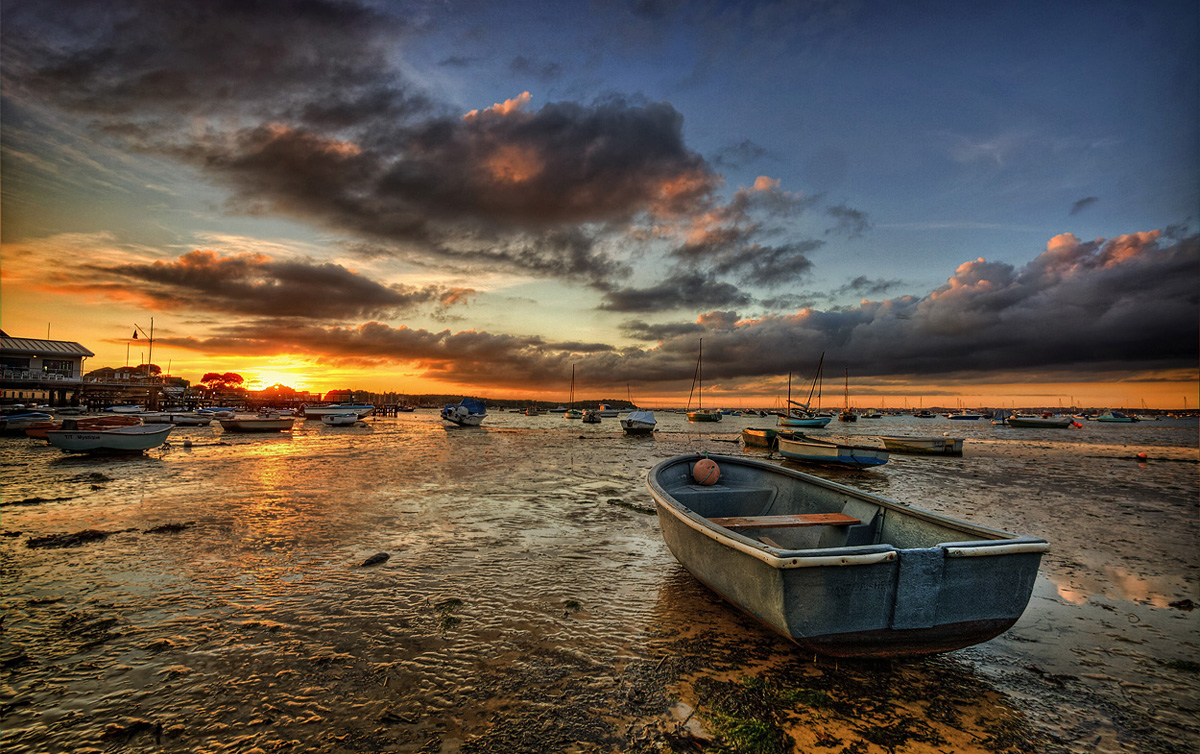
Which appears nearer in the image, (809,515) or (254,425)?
(809,515)

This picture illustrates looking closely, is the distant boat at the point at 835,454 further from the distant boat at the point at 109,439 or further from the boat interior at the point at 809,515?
the distant boat at the point at 109,439

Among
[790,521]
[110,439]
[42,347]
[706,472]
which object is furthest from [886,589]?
[42,347]

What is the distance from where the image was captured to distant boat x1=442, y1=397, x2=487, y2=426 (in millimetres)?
50188

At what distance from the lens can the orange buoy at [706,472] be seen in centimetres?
927

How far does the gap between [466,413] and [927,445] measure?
4082cm

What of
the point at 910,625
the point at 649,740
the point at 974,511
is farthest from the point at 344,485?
the point at 974,511

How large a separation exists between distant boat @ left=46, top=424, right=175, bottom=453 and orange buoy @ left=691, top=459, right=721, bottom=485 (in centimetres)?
2372

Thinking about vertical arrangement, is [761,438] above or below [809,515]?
below

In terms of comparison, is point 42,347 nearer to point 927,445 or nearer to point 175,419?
point 175,419

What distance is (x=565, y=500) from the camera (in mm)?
12984

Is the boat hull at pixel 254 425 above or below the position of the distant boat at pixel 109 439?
below

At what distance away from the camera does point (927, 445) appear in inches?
1099

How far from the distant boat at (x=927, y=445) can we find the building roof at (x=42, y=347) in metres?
86.3

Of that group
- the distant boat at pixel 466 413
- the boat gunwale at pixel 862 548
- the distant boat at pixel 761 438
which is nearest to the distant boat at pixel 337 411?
the distant boat at pixel 466 413
